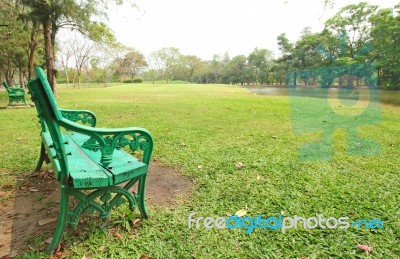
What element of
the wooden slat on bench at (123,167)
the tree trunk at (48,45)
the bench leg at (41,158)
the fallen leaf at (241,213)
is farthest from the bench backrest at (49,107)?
the tree trunk at (48,45)

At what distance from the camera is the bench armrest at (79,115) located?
3031 millimetres

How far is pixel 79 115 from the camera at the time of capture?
10.3 feet

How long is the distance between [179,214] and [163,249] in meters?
0.47

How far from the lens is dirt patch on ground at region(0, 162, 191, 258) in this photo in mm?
1911

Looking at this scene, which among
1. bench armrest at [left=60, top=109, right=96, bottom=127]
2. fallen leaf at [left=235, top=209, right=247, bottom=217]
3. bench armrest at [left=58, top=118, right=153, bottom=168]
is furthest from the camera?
bench armrest at [left=60, top=109, right=96, bottom=127]

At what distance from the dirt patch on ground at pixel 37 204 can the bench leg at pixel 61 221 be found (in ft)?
0.67

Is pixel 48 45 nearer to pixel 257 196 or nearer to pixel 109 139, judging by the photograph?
pixel 109 139

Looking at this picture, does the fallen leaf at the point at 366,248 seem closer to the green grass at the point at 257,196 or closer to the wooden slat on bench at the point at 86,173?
the green grass at the point at 257,196

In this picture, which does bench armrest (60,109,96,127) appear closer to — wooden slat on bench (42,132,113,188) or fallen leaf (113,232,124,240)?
wooden slat on bench (42,132,113,188)

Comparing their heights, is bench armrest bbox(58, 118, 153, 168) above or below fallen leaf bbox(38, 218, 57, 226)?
above

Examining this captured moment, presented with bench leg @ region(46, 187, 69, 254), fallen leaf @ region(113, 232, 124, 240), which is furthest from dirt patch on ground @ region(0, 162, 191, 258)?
fallen leaf @ region(113, 232, 124, 240)

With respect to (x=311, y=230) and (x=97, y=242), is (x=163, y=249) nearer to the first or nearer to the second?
(x=97, y=242)

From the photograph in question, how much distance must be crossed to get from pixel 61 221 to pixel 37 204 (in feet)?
3.17

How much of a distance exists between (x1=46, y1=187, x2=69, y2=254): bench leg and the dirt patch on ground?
21 centimetres
